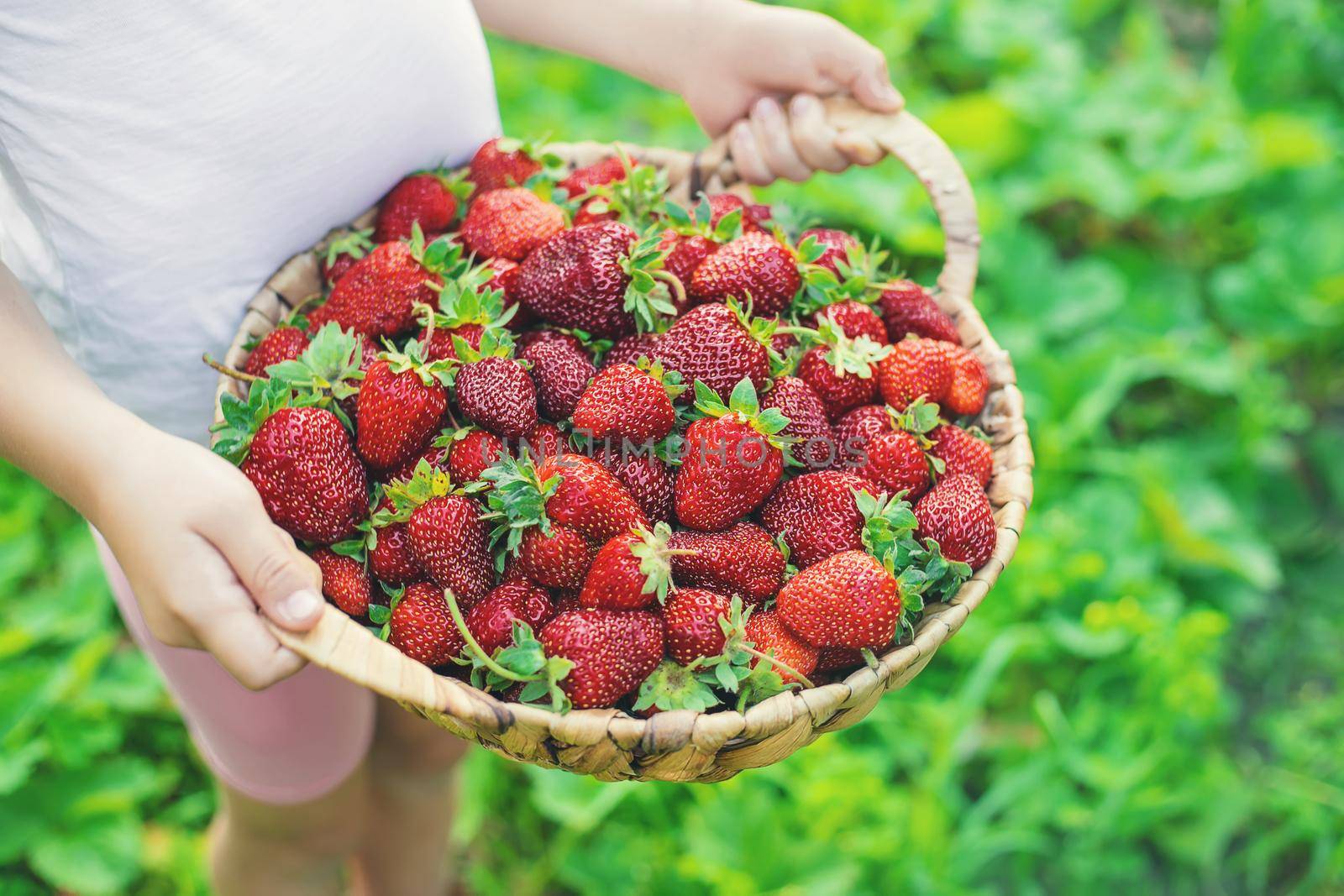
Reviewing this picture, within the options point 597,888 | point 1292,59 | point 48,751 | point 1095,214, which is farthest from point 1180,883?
point 1292,59

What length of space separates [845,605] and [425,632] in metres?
0.36

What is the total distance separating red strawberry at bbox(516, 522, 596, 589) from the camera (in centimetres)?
98

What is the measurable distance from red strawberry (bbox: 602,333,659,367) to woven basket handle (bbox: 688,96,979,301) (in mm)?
376

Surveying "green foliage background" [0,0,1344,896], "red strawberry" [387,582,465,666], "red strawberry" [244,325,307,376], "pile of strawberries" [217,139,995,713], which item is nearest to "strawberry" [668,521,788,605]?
"pile of strawberries" [217,139,995,713]

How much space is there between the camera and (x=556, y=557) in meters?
0.98

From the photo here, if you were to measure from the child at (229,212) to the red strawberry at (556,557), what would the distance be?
0.19 m

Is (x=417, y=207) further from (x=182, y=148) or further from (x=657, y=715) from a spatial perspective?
(x=657, y=715)

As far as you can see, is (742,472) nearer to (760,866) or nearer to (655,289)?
(655,289)

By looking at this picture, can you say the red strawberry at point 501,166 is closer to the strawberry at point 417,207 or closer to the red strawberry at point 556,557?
the strawberry at point 417,207

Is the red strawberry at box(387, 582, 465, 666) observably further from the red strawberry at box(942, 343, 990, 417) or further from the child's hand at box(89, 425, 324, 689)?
the red strawberry at box(942, 343, 990, 417)

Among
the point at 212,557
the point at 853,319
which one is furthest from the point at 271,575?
the point at 853,319

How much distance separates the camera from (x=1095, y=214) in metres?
2.75

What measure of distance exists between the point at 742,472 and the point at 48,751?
136 centimetres

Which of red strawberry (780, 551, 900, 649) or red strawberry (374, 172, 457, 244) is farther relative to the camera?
red strawberry (374, 172, 457, 244)
